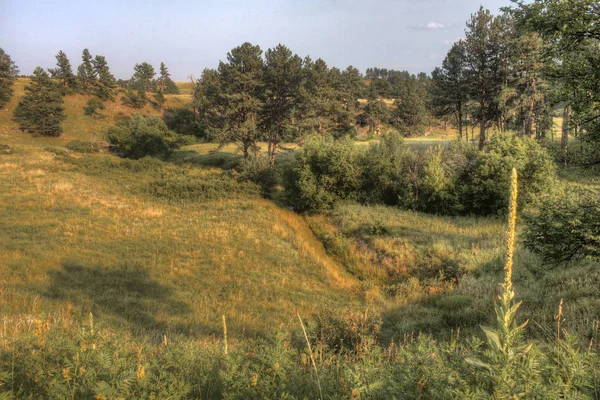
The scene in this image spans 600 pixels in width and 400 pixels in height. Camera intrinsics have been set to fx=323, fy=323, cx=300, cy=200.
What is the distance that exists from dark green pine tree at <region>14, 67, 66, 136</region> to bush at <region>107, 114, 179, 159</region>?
11.1m

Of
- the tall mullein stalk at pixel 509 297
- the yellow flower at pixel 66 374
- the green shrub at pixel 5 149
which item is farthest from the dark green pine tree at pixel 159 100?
the tall mullein stalk at pixel 509 297

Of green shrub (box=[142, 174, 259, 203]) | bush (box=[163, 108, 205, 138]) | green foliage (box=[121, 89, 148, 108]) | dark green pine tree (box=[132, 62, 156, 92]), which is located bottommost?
green shrub (box=[142, 174, 259, 203])

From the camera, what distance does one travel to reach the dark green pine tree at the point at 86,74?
233 ft

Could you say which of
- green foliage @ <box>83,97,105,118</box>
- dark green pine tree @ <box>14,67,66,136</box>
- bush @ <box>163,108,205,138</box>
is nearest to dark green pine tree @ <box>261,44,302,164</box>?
bush @ <box>163,108,205,138</box>

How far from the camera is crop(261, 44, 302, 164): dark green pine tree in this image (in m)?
36.5

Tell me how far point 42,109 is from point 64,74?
2005 cm

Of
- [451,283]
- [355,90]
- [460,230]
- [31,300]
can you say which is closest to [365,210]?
[460,230]

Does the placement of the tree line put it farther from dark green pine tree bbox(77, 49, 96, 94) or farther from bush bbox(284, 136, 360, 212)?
bush bbox(284, 136, 360, 212)

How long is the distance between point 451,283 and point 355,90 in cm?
6393

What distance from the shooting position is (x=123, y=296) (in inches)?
445

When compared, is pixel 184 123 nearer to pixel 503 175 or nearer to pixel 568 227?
pixel 503 175

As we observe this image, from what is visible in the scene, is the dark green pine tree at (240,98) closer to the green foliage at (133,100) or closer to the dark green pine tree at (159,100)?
the green foliage at (133,100)

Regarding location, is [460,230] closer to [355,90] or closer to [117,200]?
[117,200]

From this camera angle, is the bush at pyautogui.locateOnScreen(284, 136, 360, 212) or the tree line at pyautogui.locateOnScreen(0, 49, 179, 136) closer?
the bush at pyautogui.locateOnScreen(284, 136, 360, 212)
